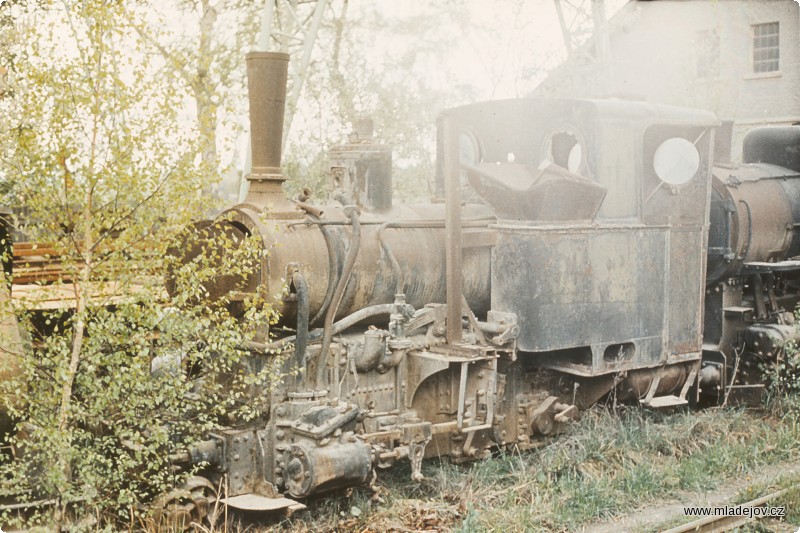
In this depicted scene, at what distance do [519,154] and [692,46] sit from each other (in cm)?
1386

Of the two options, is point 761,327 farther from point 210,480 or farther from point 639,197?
point 210,480

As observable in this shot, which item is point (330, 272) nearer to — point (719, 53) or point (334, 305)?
point (334, 305)

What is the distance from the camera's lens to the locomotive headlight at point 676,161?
23.2ft

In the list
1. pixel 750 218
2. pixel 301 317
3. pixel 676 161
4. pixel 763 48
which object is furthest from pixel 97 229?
pixel 763 48

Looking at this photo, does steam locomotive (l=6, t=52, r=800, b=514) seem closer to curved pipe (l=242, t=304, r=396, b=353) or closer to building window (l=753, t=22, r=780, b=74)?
curved pipe (l=242, t=304, r=396, b=353)

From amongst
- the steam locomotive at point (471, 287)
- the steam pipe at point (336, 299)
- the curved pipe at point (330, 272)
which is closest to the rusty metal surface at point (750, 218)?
the steam locomotive at point (471, 287)

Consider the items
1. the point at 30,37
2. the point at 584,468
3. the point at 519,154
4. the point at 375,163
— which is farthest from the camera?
the point at 519,154

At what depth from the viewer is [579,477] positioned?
6.45 m

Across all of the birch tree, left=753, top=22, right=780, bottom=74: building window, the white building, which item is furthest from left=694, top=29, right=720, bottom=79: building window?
the birch tree

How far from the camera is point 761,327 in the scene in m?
8.23

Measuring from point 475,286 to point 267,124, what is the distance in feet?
6.82

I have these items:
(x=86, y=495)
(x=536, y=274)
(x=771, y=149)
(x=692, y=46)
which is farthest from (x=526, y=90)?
(x=86, y=495)

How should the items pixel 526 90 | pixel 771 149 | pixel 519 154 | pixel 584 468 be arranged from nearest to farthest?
1. pixel 584 468
2. pixel 519 154
3. pixel 771 149
4. pixel 526 90

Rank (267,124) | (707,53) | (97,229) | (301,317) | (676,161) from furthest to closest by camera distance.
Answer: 1. (707,53)
2. (676,161)
3. (267,124)
4. (301,317)
5. (97,229)
